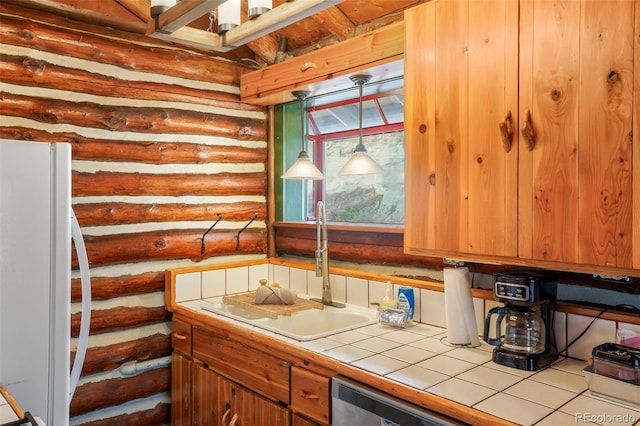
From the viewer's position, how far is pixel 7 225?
1625 millimetres

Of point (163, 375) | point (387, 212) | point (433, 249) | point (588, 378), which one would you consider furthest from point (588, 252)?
point (163, 375)

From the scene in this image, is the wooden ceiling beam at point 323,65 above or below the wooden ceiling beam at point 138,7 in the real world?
below

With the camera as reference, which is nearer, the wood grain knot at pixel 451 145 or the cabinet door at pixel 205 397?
the wood grain knot at pixel 451 145

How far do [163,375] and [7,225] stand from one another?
4.84 feet

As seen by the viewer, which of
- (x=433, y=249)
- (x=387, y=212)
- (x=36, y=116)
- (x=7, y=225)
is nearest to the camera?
(x=7, y=225)

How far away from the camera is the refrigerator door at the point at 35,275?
162 cm

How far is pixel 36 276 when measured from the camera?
1.69 meters

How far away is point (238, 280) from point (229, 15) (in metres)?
1.64

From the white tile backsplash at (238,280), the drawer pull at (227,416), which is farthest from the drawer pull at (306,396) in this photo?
the white tile backsplash at (238,280)

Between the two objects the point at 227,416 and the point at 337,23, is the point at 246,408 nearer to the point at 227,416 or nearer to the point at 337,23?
the point at 227,416

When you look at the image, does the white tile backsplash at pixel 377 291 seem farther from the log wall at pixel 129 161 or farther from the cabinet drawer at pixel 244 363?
the log wall at pixel 129 161

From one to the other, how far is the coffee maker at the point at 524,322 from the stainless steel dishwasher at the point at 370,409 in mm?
430

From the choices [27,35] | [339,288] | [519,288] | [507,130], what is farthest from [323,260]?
[27,35]

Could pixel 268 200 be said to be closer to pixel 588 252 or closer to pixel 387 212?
pixel 387 212
